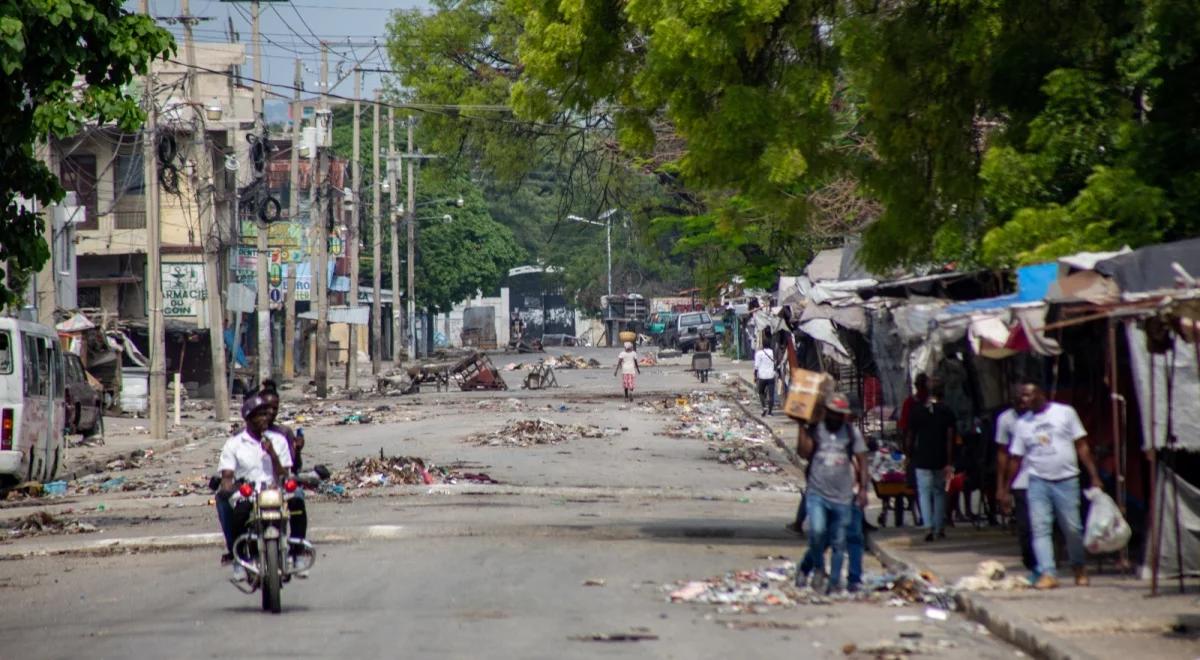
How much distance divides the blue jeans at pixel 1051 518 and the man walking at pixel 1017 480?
0.50 feet

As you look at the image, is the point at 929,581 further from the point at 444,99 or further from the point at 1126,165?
the point at 444,99

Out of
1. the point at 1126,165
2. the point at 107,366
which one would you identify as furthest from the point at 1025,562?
the point at 107,366

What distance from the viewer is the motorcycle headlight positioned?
37.9 ft

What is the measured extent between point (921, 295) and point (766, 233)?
15.2m

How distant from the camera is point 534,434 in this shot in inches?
1251

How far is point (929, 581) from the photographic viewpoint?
12906 millimetres

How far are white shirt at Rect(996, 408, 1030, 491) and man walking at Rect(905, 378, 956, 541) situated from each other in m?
2.01

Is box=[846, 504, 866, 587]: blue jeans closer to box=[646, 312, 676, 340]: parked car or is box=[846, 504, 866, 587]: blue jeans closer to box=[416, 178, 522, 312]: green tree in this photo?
box=[416, 178, 522, 312]: green tree

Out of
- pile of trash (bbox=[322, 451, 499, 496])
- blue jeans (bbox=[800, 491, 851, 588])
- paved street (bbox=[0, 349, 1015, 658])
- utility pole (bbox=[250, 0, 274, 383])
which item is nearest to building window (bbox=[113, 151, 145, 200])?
utility pole (bbox=[250, 0, 274, 383])

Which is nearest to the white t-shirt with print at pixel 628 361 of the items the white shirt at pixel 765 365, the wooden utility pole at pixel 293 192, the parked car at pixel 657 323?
the white shirt at pixel 765 365

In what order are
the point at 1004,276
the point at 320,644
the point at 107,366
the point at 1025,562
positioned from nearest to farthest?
the point at 320,644, the point at 1025,562, the point at 1004,276, the point at 107,366

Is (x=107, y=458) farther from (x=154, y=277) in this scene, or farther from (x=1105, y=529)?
(x=1105, y=529)

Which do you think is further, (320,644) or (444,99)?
(444,99)

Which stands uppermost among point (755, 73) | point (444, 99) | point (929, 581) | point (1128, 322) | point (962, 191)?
point (444, 99)
